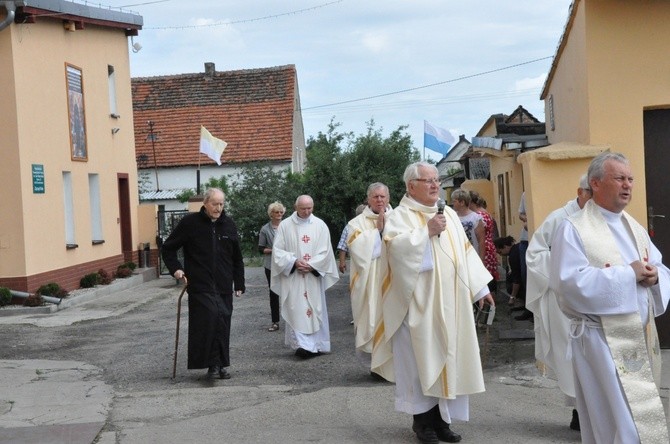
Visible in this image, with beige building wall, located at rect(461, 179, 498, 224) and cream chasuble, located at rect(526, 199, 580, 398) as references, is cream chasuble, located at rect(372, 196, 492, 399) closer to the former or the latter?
cream chasuble, located at rect(526, 199, 580, 398)

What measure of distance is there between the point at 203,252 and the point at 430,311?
3.48 m

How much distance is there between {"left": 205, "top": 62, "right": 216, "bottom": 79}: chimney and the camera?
43375 millimetres

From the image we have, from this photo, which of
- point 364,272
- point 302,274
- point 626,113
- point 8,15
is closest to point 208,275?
point 364,272

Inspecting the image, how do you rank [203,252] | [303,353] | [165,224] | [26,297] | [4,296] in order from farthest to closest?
[165,224] < [26,297] < [4,296] < [303,353] < [203,252]

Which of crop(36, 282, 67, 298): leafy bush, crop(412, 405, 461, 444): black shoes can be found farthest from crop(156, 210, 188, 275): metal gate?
crop(412, 405, 461, 444): black shoes

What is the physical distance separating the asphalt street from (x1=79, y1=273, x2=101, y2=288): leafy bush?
578 centimetres

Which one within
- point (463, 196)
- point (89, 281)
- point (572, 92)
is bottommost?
point (89, 281)

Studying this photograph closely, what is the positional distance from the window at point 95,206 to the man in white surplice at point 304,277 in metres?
11.9

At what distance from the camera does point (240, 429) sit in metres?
8.27

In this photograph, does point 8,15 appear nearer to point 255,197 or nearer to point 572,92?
point 572,92

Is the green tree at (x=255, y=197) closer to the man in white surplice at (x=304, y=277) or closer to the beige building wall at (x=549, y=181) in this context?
the man in white surplice at (x=304, y=277)

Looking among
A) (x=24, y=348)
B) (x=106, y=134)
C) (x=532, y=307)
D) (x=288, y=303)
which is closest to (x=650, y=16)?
(x=532, y=307)

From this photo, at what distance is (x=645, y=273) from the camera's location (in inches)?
214

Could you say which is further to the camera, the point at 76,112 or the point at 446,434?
the point at 76,112
